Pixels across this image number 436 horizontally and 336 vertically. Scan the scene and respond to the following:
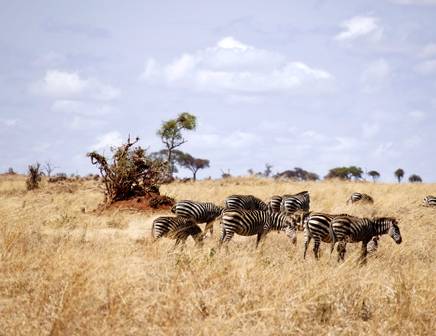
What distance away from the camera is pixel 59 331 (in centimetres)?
500

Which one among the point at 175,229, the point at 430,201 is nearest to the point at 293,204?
the point at 430,201

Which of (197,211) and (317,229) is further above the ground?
(197,211)

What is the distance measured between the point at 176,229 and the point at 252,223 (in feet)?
6.38

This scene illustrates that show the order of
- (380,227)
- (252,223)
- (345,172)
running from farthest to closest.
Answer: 1. (345,172)
2. (252,223)
3. (380,227)

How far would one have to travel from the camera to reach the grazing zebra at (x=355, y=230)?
37.6ft

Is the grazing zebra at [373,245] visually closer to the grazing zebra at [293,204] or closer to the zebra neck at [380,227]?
the zebra neck at [380,227]

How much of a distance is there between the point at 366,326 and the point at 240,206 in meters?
12.0

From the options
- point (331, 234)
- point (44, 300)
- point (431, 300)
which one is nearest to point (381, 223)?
point (331, 234)

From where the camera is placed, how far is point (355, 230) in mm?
11695

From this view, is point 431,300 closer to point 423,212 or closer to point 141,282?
point 141,282

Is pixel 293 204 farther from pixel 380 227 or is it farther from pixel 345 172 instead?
pixel 345 172

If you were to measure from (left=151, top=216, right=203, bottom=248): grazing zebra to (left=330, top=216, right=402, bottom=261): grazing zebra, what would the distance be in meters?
2.98

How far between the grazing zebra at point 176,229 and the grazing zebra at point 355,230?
2982 millimetres

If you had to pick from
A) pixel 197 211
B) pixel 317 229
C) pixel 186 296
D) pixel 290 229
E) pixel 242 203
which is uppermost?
pixel 242 203
